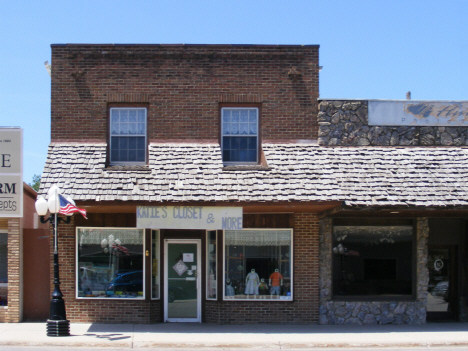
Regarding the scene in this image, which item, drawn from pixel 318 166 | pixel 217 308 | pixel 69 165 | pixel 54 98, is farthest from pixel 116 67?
pixel 217 308

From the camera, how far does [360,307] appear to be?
42.7 ft

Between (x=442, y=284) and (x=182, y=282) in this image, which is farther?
(x=442, y=284)

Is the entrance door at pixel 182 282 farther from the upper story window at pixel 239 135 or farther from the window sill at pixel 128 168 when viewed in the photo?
the upper story window at pixel 239 135

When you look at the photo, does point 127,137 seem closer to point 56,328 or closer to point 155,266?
point 155,266

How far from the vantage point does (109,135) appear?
13.5 metres

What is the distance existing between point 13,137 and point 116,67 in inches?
116

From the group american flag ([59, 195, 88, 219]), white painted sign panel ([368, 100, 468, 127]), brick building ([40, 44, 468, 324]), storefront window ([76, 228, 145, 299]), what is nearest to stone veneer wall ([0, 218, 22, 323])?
brick building ([40, 44, 468, 324])

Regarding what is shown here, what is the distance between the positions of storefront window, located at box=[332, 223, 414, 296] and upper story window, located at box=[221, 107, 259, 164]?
2814mm

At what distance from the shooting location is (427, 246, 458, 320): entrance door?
14.0 meters

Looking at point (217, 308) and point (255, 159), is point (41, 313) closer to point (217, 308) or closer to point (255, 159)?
point (217, 308)

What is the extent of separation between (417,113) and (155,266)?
7.45 metres

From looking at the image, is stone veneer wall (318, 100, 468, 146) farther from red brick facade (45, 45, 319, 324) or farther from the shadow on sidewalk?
the shadow on sidewalk

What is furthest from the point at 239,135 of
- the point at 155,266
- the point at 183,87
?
the point at 155,266

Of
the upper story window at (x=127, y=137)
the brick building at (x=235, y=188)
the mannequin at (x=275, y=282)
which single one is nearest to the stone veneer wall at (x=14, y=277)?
the brick building at (x=235, y=188)
